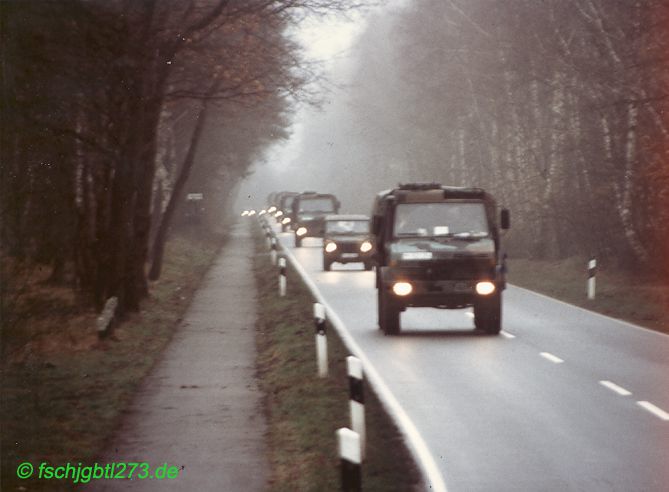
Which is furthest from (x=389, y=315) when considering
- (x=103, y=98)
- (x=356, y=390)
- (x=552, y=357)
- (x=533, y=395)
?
(x=356, y=390)

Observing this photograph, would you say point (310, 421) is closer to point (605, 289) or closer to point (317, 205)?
point (605, 289)

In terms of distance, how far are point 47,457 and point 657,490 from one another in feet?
16.5

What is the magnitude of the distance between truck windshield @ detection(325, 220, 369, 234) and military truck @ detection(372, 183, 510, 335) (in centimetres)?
2086

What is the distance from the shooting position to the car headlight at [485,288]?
2302cm

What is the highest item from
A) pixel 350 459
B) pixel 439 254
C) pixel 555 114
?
pixel 555 114

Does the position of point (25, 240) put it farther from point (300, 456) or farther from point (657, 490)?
point (657, 490)

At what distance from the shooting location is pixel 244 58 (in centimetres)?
2889

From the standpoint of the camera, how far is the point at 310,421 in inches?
560

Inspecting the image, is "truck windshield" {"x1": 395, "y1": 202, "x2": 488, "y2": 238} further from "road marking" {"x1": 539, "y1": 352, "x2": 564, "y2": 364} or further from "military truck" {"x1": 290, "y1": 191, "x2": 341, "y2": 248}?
"military truck" {"x1": 290, "y1": 191, "x2": 341, "y2": 248}

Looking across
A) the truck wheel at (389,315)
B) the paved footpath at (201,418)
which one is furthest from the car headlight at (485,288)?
the paved footpath at (201,418)

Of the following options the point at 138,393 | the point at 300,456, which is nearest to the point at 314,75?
the point at 138,393

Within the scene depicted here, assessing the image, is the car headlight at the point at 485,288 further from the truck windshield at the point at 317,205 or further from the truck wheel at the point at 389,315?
the truck windshield at the point at 317,205

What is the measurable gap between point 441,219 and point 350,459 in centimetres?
1512

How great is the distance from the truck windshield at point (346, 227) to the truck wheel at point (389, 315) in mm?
20709
